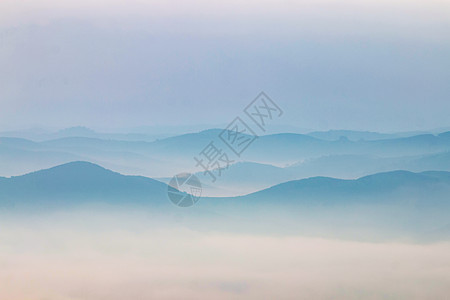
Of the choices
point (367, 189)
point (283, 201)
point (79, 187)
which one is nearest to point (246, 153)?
point (283, 201)

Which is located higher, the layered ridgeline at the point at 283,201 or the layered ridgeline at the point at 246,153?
the layered ridgeline at the point at 246,153

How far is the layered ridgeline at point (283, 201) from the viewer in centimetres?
438

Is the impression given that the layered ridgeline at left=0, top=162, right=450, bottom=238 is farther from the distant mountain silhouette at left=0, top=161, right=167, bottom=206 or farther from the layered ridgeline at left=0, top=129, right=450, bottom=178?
the layered ridgeline at left=0, top=129, right=450, bottom=178

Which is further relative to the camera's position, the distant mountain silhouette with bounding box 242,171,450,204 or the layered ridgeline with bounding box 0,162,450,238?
the distant mountain silhouette with bounding box 242,171,450,204

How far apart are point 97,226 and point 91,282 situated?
1.60 ft

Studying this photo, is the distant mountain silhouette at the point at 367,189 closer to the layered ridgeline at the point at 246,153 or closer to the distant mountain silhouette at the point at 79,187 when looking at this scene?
the layered ridgeline at the point at 246,153

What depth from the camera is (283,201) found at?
4.50m

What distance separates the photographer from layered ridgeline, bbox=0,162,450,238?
14.4 ft

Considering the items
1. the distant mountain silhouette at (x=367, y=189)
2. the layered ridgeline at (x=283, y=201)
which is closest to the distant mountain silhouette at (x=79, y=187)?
the layered ridgeline at (x=283, y=201)

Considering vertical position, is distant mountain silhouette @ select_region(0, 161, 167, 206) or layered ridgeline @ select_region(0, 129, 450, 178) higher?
layered ridgeline @ select_region(0, 129, 450, 178)

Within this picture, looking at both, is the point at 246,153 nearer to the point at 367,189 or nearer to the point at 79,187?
the point at 367,189

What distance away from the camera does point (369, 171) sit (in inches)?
187

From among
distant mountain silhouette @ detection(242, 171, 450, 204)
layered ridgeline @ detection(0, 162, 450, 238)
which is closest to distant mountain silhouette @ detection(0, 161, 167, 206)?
layered ridgeline @ detection(0, 162, 450, 238)

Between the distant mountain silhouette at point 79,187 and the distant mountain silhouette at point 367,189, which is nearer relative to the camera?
the distant mountain silhouette at point 79,187
